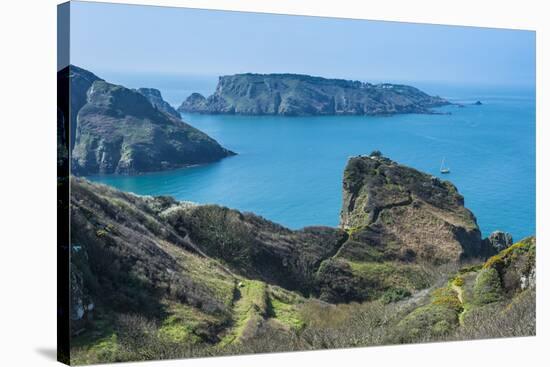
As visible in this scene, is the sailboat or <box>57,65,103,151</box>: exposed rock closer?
<box>57,65,103,151</box>: exposed rock

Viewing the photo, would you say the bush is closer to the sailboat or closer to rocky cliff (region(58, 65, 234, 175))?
the sailboat

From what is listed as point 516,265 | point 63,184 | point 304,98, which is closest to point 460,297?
point 516,265

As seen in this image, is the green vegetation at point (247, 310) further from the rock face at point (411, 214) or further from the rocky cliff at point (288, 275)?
the rock face at point (411, 214)

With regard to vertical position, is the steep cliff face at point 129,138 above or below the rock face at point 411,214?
above

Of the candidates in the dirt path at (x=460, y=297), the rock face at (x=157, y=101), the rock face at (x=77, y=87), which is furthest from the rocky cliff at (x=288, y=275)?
the rock face at (x=157, y=101)

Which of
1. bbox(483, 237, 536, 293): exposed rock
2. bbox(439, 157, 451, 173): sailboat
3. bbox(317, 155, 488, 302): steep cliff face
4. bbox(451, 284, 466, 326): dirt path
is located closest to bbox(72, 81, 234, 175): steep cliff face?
bbox(317, 155, 488, 302): steep cliff face
